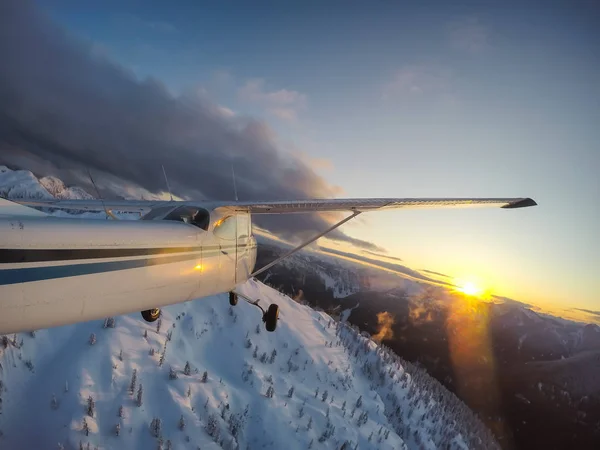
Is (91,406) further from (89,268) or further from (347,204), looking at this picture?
(347,204)

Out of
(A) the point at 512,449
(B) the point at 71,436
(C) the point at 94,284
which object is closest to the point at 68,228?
(C) the point at 94,284

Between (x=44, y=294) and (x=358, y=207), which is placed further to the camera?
(x=358, y=207)

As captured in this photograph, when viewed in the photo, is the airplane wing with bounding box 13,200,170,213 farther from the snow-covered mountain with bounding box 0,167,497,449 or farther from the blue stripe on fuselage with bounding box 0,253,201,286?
the blue stripe on fuselage with bounding box 0,253,201,286

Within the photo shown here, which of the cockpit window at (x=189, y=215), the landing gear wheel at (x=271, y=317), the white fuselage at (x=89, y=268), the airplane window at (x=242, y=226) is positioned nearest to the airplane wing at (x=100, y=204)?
the airplane window at (x=242, y=226)

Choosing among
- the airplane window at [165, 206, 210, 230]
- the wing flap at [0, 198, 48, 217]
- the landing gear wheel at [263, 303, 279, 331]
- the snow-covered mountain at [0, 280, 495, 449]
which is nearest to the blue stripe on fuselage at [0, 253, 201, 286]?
the wing flap at [0, 198, 48, 217]

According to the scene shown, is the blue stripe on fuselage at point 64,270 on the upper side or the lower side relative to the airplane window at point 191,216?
lower

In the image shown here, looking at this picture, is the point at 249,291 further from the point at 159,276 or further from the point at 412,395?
the point at 412,395

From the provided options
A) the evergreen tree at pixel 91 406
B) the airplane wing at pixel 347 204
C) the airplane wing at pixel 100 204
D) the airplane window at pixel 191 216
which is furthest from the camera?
the evergreen tree at pixel 91 406

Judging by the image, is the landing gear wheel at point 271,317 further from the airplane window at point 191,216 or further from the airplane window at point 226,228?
the airplane window at point 191,216
